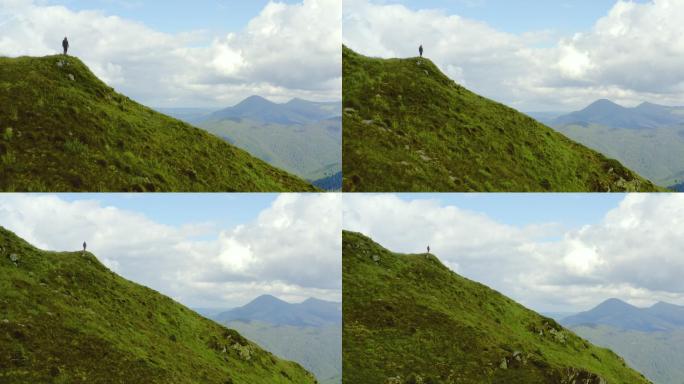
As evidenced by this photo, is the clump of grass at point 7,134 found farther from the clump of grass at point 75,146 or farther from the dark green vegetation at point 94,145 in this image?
the clump of grass at point 75,146

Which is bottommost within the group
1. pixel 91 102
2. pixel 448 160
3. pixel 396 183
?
pixel 396 183

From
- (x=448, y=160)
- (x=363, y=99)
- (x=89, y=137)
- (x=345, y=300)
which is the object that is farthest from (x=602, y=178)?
(x=89, y=137)

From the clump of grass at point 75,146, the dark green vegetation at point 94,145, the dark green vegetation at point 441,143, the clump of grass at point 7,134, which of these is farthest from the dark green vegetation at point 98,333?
the dark green vegetation at point 441,143

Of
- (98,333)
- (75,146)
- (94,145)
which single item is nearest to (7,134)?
(75,146)

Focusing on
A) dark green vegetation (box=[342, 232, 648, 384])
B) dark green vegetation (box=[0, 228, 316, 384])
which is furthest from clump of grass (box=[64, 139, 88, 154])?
dark green vegetation (box=[342, 232, 648, 384])

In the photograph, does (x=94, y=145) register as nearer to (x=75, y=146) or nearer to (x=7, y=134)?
(x=75, y=146)

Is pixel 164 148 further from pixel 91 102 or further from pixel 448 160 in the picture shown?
pixel 448 160
